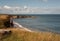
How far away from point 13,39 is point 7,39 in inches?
20.5

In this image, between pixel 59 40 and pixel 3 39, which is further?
pixel 59 40

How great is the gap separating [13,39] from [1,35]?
1383mm

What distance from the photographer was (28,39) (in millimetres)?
13234

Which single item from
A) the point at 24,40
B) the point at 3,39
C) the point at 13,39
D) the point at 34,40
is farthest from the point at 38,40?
the point at 3,39

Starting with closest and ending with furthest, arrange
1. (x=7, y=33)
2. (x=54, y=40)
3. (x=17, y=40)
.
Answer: (x=17, y=40) < (x=54, y=40) < (x=7, y=33)

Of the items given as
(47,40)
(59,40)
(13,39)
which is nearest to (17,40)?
(13,39)

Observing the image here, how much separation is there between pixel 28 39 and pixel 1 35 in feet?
8.27

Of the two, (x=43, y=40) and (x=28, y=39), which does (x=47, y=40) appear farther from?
(x=28, y=39)

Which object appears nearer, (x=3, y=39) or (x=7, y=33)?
(x=3, y=39)

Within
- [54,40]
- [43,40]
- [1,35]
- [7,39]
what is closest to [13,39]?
[7,39]

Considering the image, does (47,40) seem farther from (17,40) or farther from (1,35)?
(1,35)

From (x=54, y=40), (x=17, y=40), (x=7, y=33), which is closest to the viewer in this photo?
(x=17, y=40)

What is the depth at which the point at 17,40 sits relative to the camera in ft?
41.7

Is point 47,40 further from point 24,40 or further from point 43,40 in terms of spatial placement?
point 24,40
